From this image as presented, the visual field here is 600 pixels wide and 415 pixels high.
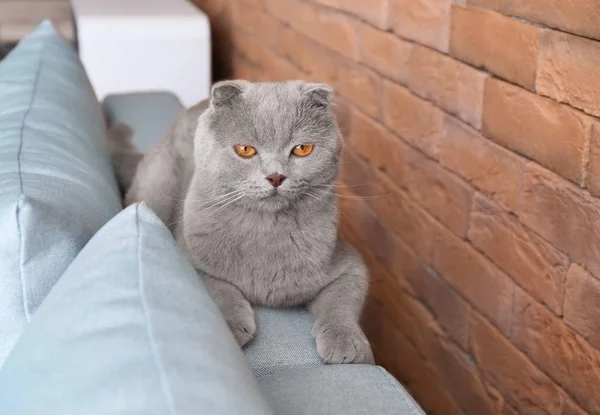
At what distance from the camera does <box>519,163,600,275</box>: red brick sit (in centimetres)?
116

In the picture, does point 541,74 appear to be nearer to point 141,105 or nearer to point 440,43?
point 440,43

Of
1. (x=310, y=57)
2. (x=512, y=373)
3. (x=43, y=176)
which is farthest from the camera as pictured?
(x=310, y=57)

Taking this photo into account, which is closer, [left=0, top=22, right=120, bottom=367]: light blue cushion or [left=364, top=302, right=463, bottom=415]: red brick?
[left=0, top=22, right=120, bottom=367]: light blue cushion

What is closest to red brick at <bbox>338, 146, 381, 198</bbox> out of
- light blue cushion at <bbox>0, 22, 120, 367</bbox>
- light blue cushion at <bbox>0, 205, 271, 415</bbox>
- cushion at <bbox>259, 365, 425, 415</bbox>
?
light blue cushion at <bbox>0, 22, 120, 367</bbox>

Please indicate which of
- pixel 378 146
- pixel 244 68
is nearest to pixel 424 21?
pixel 378 146

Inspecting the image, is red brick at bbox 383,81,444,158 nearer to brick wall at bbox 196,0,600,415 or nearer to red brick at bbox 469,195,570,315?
brick wall at bbox 196,0,600,415

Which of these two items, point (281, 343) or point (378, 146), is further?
point (378, 146)

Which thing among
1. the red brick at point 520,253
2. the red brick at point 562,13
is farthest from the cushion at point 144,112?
the red brick at point 562,13

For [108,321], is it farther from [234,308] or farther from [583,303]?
[583,303]

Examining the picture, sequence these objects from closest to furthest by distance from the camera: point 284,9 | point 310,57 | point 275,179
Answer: point 275,179 < point 310,57 < point 284,9

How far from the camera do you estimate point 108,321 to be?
73 centimetres

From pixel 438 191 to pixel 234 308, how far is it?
65cm

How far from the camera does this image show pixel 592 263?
3.84 feet

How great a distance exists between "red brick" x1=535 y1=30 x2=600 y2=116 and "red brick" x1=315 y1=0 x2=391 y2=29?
61cm
